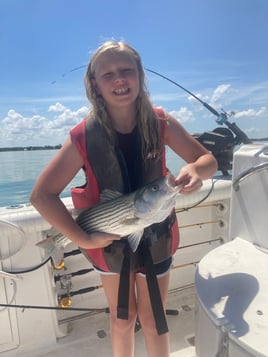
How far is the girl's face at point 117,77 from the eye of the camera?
5.13 feet

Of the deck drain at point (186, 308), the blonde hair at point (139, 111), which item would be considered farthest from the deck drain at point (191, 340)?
the blonde hair at point (139, 111)

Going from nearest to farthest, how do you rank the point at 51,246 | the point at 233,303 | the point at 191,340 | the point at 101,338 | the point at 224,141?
the point at 233,303 < the point at 51,246 < the point at 191,340 < the point at 101,338 < the point at 224,141

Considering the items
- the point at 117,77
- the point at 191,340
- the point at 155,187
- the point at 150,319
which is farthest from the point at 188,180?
the point at 191,340

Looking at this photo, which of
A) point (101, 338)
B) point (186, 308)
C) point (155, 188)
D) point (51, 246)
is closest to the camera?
point (155, 188)

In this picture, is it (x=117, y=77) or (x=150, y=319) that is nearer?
(x=117, y=77)

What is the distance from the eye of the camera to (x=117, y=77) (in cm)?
155

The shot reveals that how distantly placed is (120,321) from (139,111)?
1.19m

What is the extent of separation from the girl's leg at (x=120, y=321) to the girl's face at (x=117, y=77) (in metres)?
0.97

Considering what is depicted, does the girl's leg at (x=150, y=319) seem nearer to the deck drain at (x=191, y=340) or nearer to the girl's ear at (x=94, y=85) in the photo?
the deck drain at (x=191, y=340)

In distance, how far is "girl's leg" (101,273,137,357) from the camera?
1727mm

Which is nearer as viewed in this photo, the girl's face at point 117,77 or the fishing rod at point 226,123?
the girl's face at point 117,77

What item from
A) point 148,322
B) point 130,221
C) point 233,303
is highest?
point 130,221

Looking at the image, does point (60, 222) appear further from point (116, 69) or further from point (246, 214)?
point (246, 214)

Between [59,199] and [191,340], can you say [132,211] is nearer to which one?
[59,199]
